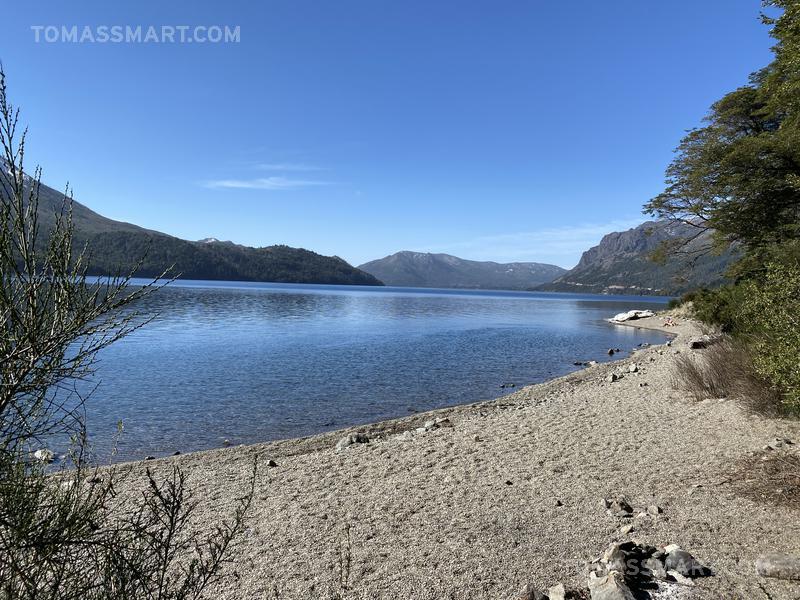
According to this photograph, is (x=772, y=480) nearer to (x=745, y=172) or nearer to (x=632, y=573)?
(x=632, y=573)

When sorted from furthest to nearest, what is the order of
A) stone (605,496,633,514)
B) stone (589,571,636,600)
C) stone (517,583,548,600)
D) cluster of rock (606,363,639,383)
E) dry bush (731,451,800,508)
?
cluster of rock (606,363,639,383) < stone (605,496,633,514) < dry bush (731,451,800,508) < stone (517,583,548,600) < stone (589,571,636,600)

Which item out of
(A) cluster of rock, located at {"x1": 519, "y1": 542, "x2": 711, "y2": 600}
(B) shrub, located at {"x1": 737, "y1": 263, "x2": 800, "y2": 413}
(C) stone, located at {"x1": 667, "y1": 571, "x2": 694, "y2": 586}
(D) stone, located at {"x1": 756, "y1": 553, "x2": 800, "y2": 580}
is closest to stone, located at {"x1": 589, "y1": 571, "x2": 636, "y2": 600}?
(A) cluster of rock, located at {"x1": 519, "y1": 542, "x2": 711, "y2": 600}

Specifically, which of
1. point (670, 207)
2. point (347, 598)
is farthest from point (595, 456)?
point (670, 207)

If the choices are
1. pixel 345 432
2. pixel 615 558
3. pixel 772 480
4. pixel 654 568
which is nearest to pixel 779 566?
pixel 654 568

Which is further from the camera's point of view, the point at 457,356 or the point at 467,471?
the point at 457,356

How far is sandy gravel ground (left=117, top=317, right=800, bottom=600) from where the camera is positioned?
542cm

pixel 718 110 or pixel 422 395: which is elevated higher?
pixel 718 110

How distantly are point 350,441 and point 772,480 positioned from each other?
8.64 m

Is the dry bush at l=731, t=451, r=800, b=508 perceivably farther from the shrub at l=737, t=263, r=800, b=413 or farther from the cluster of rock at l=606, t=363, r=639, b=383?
the cluster of rock at l=606, t=363, r=639, b=383

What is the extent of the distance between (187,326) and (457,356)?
25.5 meters

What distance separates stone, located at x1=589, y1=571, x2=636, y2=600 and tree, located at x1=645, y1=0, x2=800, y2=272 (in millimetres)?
15262

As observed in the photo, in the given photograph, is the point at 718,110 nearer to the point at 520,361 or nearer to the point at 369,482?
the point at 520,361

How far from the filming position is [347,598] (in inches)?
201

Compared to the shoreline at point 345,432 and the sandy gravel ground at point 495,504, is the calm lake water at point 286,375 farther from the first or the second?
the sandy gravel ground at point 495,504
